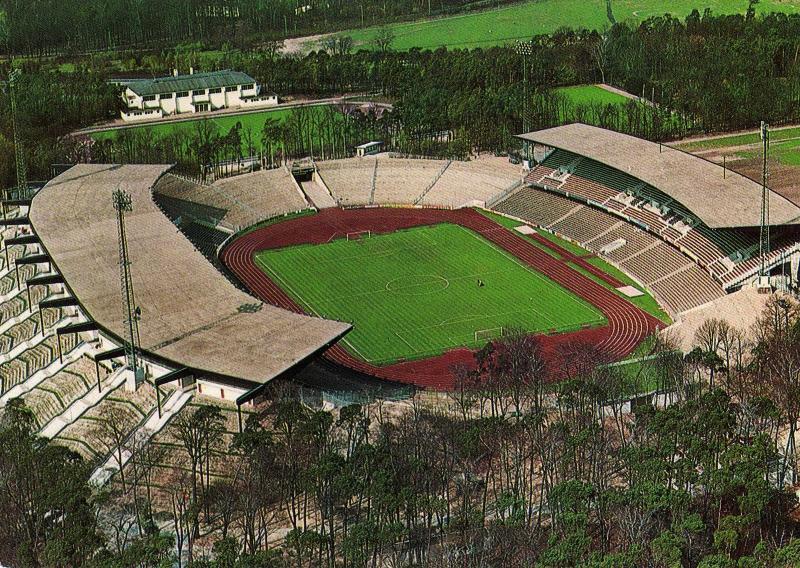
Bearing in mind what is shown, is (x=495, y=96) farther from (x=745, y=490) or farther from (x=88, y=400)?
(x=745, y=490)

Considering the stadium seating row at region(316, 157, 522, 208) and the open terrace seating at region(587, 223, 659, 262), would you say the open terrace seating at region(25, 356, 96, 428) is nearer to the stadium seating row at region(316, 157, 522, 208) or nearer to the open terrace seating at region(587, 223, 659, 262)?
the open terrace seating at region(587, 223, 659, 262)

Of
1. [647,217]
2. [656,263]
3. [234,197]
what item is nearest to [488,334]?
[656,263]

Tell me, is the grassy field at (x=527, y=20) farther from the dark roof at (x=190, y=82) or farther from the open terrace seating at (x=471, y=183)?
the open terrace seating at (x=471, y=183)

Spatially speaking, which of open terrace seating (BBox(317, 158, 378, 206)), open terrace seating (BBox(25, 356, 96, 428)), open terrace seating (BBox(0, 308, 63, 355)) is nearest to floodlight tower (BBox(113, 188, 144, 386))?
open terrace seating (BBox(25, 356, 96, 428))

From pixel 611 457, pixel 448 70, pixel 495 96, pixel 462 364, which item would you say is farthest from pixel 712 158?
pixel 611 457

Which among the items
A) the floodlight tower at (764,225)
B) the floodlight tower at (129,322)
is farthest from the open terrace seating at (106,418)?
the floodlight tower at (764,225)

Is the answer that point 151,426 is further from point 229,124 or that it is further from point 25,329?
point 229,124
